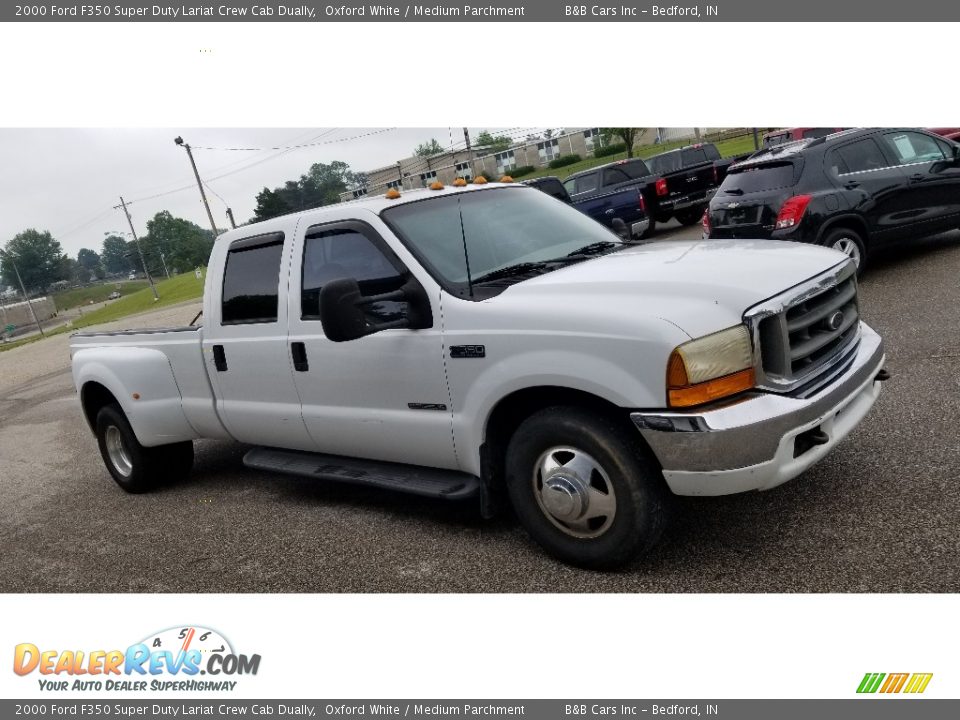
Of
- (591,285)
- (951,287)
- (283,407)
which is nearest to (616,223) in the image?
(591,285)

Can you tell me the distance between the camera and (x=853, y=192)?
8.41 m

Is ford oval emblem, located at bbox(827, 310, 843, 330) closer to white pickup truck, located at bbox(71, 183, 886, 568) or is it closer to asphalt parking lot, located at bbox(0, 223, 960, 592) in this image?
white pickup truck, located at bbox(71, 183, 886, 568)

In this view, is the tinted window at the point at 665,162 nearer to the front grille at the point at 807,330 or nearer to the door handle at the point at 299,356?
the front grille at the point at 807,330

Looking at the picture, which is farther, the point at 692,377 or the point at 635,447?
the point at 635,447

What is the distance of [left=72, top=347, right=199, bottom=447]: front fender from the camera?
5.83m

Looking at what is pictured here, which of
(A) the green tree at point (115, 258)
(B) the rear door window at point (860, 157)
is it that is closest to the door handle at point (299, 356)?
(B) the rear door window at point (860, 157)

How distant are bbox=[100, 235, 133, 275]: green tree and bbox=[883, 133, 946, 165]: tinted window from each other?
36.3 metres

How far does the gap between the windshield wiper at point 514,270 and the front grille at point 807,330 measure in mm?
1292

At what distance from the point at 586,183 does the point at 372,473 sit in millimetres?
14541

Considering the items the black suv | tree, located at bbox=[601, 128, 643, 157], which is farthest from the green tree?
the black suv

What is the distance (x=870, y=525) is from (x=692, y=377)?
1.28m

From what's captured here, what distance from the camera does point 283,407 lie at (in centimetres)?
496

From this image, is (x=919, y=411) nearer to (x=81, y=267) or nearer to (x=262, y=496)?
(x=262, y=496)

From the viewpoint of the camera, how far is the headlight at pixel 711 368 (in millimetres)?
3146
